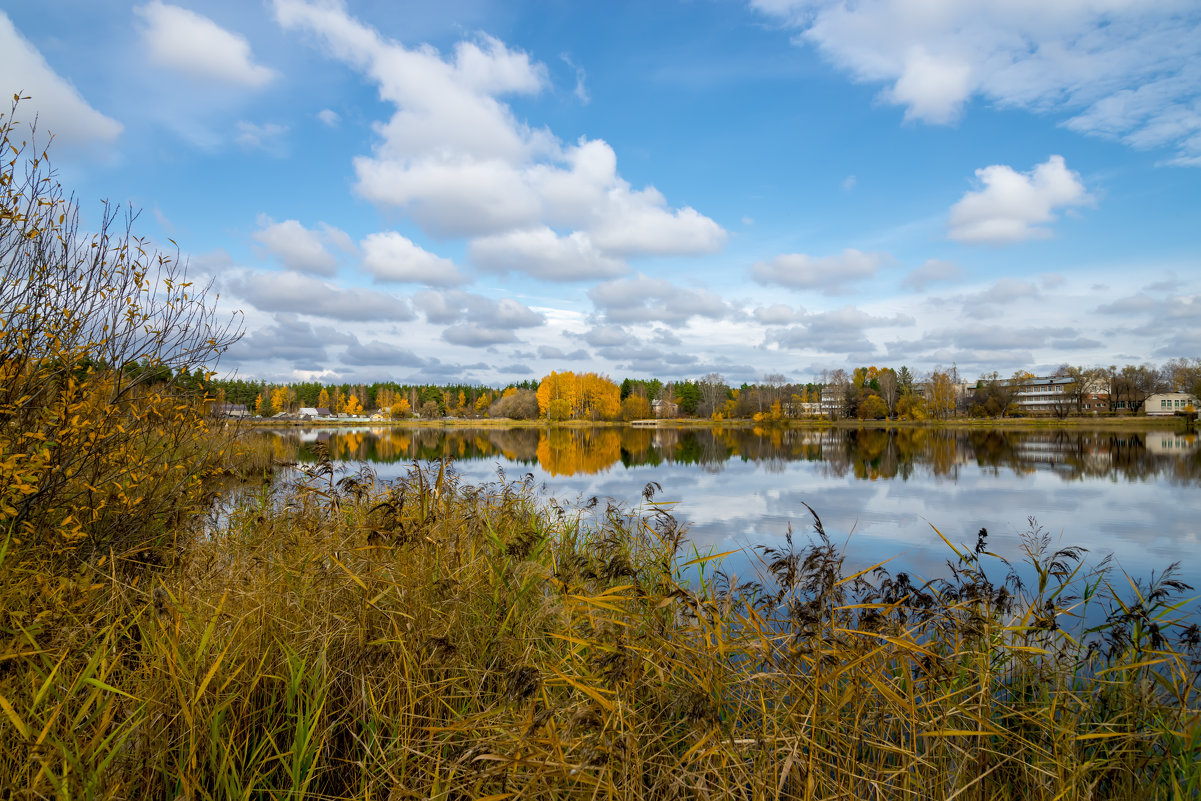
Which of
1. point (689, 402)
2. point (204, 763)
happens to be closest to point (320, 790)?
point (204, 763)

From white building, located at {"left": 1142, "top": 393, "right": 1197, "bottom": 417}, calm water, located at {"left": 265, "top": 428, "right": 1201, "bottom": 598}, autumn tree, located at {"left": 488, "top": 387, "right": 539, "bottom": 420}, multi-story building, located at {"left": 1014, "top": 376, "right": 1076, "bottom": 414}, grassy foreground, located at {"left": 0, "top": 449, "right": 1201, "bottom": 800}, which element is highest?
multi-story building, located at {"left": 1014, "top": 376, "right": 1076, "bottom": 414}

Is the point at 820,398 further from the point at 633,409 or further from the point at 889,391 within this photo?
the point at 633,409

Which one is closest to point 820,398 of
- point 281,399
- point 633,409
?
point 633,409

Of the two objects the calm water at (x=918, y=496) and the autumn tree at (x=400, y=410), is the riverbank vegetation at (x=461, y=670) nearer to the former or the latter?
the calm water at (x=918, y=496)

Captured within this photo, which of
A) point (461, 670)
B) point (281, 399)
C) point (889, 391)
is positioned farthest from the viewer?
point (281, 399)

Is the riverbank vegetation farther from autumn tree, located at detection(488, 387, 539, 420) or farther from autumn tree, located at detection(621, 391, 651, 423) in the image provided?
autumn tree, located at detection(488, 387, 539, 420)

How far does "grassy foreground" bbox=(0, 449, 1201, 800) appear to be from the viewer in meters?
2.07

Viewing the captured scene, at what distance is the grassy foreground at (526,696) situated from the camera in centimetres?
207

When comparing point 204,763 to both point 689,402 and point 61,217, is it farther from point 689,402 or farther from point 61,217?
point 689,402

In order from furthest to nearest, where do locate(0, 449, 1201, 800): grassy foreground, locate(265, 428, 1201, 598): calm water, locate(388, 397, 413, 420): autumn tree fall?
locate(388, 397, 413, 420): autumn tree < locate(265, 428, 1201, 598): calm water < locate(0, 449, 1201, 800): grassy foreground

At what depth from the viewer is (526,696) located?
7.55 feet

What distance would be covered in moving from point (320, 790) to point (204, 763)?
55 cm

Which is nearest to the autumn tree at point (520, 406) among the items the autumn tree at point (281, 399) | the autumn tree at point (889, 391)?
the autumn tree at point (281, 399)

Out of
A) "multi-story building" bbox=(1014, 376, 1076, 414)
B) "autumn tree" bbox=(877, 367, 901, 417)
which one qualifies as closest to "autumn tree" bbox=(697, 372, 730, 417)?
"autumn tree" bbox=(877, 367, 901, 417)
